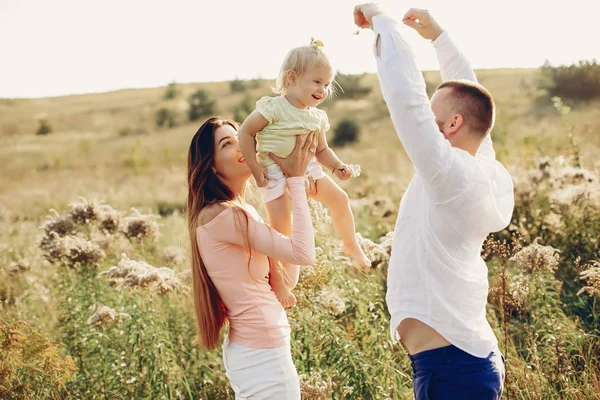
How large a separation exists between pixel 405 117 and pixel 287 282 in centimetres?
140

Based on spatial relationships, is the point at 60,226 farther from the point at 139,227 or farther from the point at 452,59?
the point at 452,59

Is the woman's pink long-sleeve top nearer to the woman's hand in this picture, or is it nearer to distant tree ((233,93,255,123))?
the woman's hand

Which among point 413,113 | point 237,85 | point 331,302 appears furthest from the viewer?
point 237,85

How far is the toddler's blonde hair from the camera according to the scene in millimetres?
3199

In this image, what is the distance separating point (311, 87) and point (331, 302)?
1.60 metres

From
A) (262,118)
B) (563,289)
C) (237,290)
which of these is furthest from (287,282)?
(563,289)

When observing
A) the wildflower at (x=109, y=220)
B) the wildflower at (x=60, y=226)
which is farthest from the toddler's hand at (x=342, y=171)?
the wildflower at (x=60, y=226)

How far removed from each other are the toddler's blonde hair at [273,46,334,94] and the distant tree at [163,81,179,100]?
182 ft

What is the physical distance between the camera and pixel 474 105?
2.44m

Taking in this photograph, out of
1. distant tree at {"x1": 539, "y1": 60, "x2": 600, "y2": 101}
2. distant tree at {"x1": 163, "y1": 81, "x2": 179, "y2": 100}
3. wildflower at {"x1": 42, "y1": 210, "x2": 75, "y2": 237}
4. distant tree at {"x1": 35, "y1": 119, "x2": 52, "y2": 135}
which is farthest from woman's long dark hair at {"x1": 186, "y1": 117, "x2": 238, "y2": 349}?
distant tree at {"x1": 163, "y1": 81, "x2": 179, "y2": 100}

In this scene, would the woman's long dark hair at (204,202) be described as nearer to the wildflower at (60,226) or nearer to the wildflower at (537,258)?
the wildflower at (537,258)

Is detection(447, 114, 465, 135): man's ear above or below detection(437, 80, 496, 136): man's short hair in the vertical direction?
below

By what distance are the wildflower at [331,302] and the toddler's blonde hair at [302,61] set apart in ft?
5.11

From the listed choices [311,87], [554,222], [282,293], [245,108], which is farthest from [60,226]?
[245,108]
